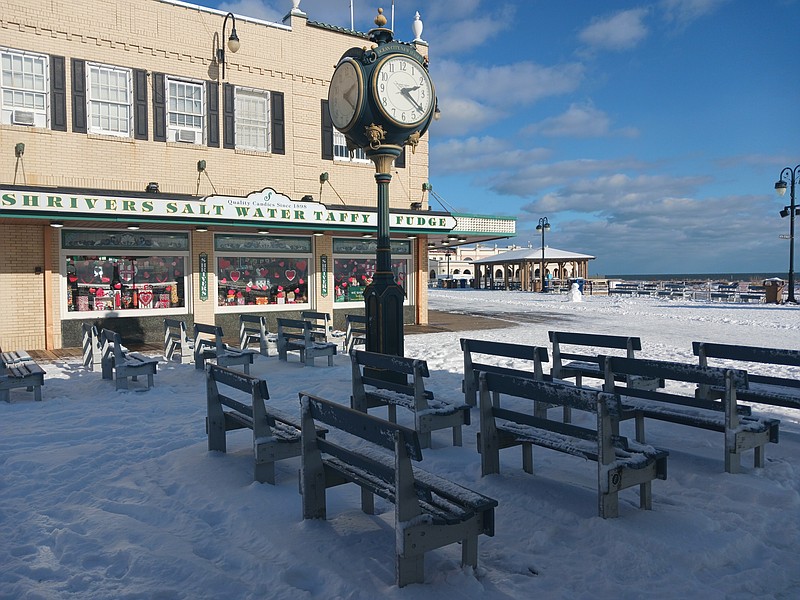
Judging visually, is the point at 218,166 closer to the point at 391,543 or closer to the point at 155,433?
the point at 155,433

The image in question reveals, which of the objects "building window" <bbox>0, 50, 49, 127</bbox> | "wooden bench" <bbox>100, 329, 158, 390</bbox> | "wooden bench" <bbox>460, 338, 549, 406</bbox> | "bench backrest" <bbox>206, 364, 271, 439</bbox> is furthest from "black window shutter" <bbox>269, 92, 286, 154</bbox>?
"bench backrest" <bbox>206, 364, 271, 439</bbox>

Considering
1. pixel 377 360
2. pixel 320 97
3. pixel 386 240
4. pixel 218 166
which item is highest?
pixel 320 97

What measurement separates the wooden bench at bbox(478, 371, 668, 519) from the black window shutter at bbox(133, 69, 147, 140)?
515 inches

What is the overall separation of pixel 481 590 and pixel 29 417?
6.41 meters

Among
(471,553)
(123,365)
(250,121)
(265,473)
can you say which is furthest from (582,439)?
(250,121)

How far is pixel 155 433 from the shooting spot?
22.1 feet

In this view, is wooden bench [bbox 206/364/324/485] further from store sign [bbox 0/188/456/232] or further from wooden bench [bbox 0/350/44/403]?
store sign [bbox 0/188/456/232]

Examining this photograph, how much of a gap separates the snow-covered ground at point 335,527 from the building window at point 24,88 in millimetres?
9526

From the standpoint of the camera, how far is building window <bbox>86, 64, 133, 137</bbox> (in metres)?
14.7

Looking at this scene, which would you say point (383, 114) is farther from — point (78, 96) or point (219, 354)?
point (78, 96)

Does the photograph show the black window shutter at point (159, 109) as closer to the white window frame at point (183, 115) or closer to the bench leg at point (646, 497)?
the white window frame at point (183, 115)

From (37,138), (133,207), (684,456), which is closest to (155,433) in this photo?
(684,456)

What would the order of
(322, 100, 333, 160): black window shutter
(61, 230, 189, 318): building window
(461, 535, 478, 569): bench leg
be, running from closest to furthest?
(461, 535, 478, 569): bench leg
(61, 230, 189, 318): building window
(322, 100, 333, 160): black window shutter

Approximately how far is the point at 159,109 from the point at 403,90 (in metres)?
10.1
